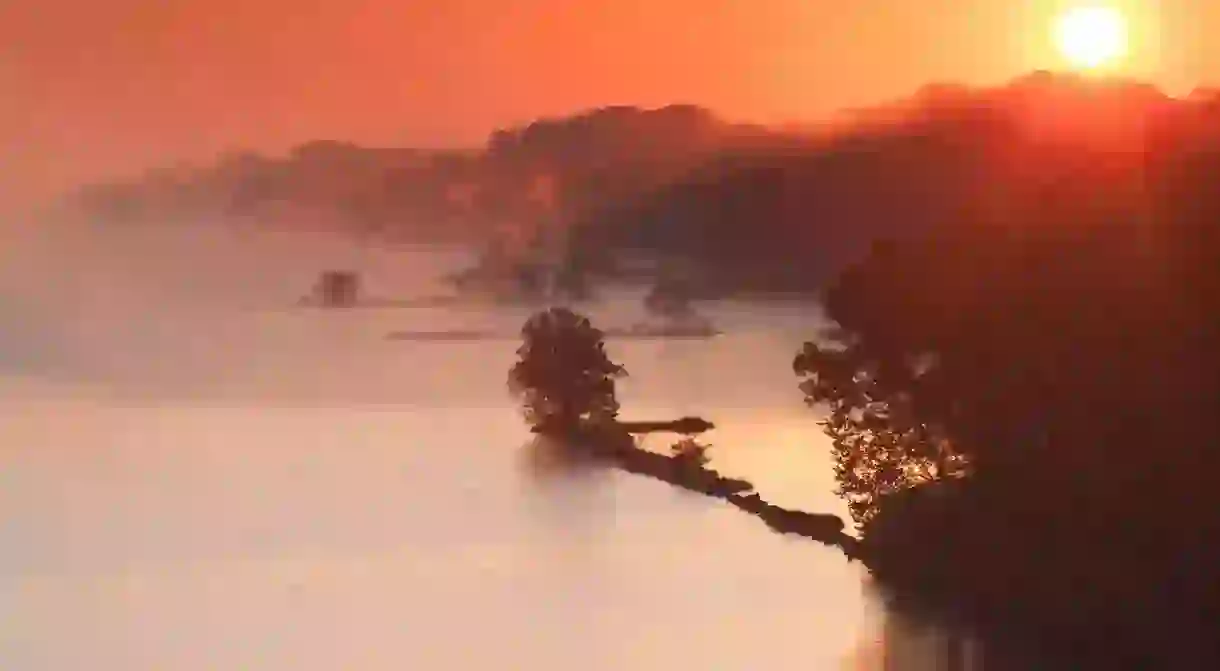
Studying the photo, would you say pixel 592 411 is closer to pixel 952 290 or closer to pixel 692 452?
pixel 692 452

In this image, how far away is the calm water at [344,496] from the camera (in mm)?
1108

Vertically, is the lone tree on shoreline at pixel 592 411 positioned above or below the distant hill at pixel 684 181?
below

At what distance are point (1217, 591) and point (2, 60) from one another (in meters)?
1.30

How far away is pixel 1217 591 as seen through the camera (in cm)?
102

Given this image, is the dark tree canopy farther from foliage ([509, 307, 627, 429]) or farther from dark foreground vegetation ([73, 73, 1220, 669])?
foliage ([509, 307, 627, 429])

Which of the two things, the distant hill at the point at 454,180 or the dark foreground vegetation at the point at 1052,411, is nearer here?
the dark foreground vegetation at the point at 1052,411

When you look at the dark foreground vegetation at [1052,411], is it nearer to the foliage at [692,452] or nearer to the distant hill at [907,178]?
the distant hill at [907,178]

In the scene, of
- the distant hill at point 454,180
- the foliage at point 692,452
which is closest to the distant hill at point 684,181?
the distant hill at point 454,180

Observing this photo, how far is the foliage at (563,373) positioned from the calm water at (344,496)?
2 centimetres

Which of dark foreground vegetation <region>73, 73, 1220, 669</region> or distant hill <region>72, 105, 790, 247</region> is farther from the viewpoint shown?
distant hill <region>72, 105, 790, 247</region>

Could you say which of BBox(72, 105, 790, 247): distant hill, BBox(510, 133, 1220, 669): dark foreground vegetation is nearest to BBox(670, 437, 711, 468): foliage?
BBox(510, 133, 1220, 669): dark foreground vegetation

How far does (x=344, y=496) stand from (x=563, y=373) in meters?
0.26

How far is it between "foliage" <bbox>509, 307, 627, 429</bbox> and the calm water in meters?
0.02

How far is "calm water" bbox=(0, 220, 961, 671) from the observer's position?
1.11 metres
